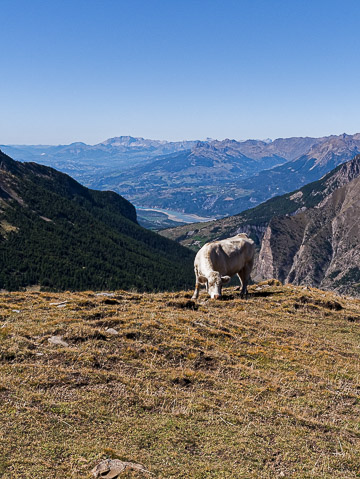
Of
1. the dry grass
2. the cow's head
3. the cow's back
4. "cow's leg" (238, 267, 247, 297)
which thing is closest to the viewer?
the dry grass

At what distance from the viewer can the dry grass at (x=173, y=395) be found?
852cm

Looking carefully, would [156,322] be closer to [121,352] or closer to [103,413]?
[121,352]

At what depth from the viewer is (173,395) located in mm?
11586

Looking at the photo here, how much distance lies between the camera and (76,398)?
34.8 feet

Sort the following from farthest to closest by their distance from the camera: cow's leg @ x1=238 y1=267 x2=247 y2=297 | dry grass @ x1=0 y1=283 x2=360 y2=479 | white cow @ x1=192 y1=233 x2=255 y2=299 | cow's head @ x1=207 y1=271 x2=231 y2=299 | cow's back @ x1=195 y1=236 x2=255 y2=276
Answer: cow's leg @ x1=238 y1=267 x2=247 y2=297, cow's back @ x1=195 y1=236 x2=255 y2=276, white cow @ x1=192 y1=233 x2=255 y2=299, cow's head @ x1=207 y1=271 x2=231 y2=299, dry grass @ x1=0 y1=283 x2=360 y2=479

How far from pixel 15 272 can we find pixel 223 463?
15599cm

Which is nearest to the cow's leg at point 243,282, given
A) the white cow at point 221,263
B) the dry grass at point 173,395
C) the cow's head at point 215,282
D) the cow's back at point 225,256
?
the white cow at point 221,263

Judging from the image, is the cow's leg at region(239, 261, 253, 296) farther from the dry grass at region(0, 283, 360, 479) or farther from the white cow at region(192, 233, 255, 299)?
the dry grass at region(0, 283, 360, 479)

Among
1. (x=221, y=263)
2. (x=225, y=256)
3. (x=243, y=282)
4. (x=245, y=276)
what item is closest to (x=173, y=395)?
(x=221, y=263)

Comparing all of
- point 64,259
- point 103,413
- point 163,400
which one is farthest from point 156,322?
point 64,259

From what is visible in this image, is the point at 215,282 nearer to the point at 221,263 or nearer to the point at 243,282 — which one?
the point at 221,263

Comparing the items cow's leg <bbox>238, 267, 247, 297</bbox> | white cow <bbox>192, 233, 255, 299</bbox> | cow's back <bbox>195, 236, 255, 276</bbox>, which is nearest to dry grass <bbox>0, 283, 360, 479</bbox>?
white cow <bbox>192, 233, 255, 299</bbox>

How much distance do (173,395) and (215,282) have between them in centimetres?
1272

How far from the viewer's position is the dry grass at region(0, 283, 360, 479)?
852cm
